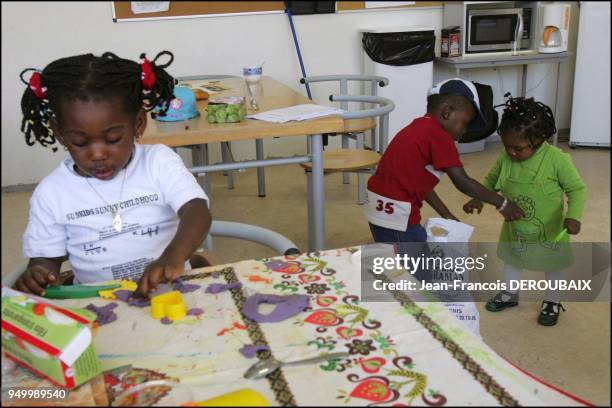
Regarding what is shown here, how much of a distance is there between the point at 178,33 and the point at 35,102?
3313mm

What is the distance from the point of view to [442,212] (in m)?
2.29

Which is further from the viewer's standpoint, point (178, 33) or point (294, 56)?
point (294, 56)

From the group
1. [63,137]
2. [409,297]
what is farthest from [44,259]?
[409,297]

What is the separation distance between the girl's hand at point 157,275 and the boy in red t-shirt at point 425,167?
1.26 meters

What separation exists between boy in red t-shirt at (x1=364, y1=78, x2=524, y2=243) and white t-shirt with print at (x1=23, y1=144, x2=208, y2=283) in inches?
39.7

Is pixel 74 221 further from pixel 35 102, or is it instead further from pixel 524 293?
pixel 524 293

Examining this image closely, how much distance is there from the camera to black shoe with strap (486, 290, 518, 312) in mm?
2367

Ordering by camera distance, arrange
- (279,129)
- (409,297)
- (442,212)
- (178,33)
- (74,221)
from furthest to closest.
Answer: (178,33), (442,212), (279,129), (74,221), (409,297)

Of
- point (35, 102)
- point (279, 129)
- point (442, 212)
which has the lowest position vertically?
point (442, 212)

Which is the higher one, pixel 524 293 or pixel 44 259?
pixel 44 259

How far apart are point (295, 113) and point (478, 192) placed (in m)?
0.69

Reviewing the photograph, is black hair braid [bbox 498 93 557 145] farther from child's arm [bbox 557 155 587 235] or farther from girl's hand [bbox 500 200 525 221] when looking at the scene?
girl's hand [bbox 500 200 525 221]

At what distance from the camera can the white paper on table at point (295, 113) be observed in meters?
1.98

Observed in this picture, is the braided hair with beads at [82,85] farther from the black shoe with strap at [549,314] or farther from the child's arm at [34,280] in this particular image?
the black shoe with strap at [549,314]
